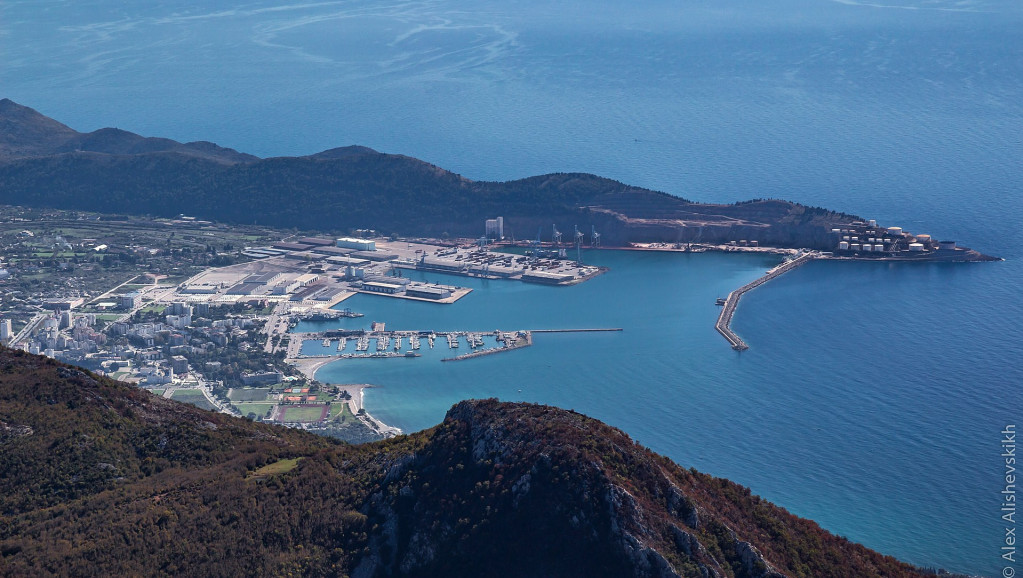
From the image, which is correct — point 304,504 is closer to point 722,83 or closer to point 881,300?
point 881,300

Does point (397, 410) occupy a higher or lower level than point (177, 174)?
lower

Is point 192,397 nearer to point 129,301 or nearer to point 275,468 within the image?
point 129,301

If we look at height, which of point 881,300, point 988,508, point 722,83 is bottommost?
point 988,508

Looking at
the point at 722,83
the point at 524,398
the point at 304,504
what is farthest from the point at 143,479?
the point at 722,83

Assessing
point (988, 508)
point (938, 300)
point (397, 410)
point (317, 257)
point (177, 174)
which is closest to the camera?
point (988, 508)

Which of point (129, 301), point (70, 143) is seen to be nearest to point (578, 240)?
point (129, 301)

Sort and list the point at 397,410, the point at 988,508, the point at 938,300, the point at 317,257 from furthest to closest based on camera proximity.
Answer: the point at 317,257 → the point at 938,300 → the point at 397,410 → the point at 988,508
